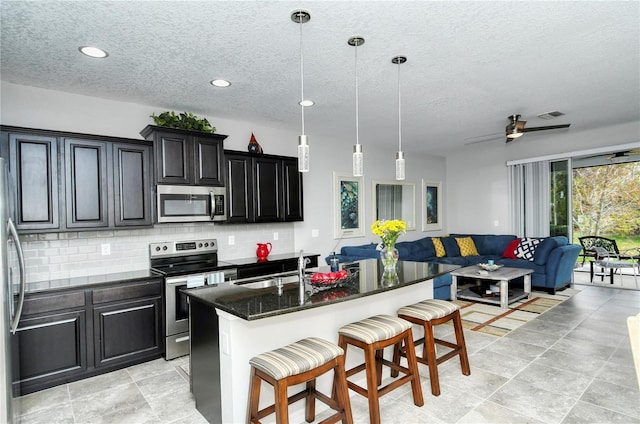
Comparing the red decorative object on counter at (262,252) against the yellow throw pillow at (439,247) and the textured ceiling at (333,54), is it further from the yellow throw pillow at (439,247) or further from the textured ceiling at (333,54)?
the yellow throw pillow at (439,247)

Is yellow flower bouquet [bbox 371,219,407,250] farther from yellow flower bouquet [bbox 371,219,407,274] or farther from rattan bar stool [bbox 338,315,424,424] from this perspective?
rattan bar stool [bbox 338,315,424,424]

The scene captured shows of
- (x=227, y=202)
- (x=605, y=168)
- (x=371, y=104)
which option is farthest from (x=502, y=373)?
(x=605, y=168)

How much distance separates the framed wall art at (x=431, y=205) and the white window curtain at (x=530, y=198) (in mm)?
1482

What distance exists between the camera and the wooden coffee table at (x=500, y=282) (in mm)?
5055

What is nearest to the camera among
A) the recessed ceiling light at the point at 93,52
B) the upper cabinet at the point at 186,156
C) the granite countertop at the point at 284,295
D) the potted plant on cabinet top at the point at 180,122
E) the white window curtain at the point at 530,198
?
the granite countertop at the point at 284,295

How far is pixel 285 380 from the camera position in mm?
1813

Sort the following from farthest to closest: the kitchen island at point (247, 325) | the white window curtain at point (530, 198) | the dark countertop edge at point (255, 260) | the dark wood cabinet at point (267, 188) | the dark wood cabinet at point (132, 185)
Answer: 1. the white window curtain at point (530, 198)
2. the dark wood cabinet at point (267, 188)
3. the dark countertop edge at point (255, 260)
4. the dark wood cabinet at point (132, 185)
5. the kitchen island at point (247, 325)

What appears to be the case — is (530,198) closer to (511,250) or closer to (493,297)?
(511,250)

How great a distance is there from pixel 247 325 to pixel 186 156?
2356mm

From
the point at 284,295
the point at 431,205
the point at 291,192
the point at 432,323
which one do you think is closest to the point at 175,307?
the point at 284,295

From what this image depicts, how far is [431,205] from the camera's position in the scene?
26.0ft

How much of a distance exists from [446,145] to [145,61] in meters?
5.56

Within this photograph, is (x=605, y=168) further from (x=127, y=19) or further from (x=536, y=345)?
(x=127, y=19)

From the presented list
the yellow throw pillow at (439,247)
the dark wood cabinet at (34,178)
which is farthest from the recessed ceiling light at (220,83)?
the yellow throw pillow at (439,247)
